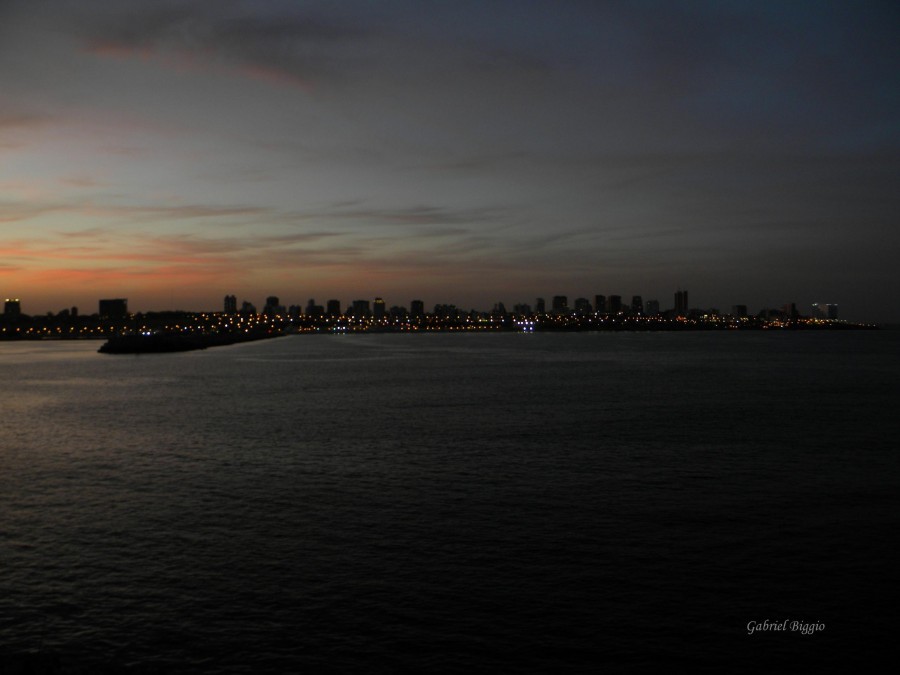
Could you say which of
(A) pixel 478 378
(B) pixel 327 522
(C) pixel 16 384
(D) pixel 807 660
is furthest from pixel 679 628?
(C) pixel 16 384

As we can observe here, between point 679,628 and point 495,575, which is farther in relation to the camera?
point 495,575

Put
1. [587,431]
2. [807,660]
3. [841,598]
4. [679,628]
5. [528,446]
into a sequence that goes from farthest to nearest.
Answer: [587,431] < [528,446] < [841,598] < [679,628] < [807,660]

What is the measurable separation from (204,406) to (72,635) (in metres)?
42.1

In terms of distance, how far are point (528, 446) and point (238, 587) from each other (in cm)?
2092

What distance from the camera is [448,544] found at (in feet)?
66.7

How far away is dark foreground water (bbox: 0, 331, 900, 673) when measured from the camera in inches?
568

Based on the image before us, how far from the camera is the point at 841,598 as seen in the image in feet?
53.9

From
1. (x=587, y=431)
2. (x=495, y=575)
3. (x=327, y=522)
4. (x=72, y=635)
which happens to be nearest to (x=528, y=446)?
(x=587, y=431)

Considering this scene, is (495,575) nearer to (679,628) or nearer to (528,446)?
(679,628)

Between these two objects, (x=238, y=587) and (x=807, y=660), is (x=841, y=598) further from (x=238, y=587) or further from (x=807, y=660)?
(x=238, y=587)

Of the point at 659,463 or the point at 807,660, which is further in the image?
the point at 659,463

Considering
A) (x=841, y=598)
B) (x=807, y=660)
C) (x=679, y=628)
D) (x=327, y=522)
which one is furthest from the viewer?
(x=327, y=522)

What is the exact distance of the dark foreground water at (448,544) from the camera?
14438 millimetres

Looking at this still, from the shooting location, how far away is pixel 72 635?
1466 centimetres
